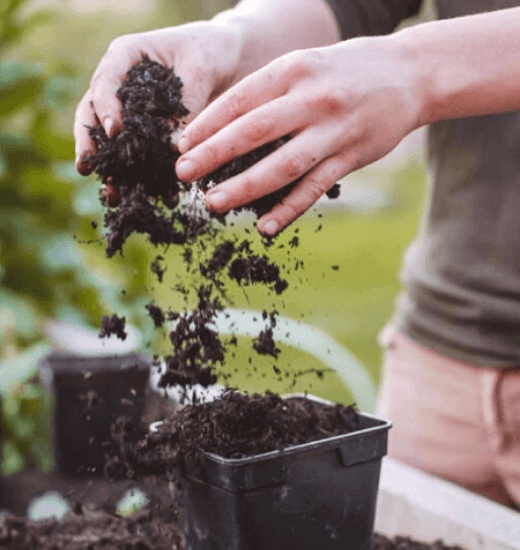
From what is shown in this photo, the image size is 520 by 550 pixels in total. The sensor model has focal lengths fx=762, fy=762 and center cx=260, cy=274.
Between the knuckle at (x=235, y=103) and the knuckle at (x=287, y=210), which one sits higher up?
the knuckle at (x=235, y=103)

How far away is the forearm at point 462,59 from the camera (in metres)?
0.93

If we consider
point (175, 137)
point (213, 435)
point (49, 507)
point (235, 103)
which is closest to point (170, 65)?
point (175, 137)

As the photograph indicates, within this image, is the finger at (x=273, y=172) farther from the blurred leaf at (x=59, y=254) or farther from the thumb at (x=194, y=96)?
the blurred leaf at (x=59, y=254)

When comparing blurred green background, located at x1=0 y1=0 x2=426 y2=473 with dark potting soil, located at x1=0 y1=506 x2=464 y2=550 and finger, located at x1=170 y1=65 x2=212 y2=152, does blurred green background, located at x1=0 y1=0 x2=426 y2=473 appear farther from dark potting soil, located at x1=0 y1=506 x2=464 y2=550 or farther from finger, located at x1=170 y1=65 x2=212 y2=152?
finger, located at x1=170 y1=65 x2=212 y2=152

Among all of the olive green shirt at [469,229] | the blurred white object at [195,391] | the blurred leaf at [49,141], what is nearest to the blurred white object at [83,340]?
the blurred white object at [195,391]

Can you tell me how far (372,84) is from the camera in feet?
2.87

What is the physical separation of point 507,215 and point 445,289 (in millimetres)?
204

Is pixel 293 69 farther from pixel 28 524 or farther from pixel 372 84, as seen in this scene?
pixel 28 524

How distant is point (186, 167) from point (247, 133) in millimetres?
81

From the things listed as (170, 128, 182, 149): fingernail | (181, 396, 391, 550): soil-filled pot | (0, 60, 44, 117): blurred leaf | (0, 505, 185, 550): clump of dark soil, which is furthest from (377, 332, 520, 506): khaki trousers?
(0, 60, 44, 117): blurred leaf

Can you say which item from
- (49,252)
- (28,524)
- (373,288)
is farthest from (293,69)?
(373,288)

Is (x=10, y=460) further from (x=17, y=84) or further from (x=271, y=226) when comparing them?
(x=271, y=226)

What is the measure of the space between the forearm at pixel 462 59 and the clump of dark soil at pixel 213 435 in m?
0.48

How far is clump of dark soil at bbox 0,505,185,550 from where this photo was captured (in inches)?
49.5
